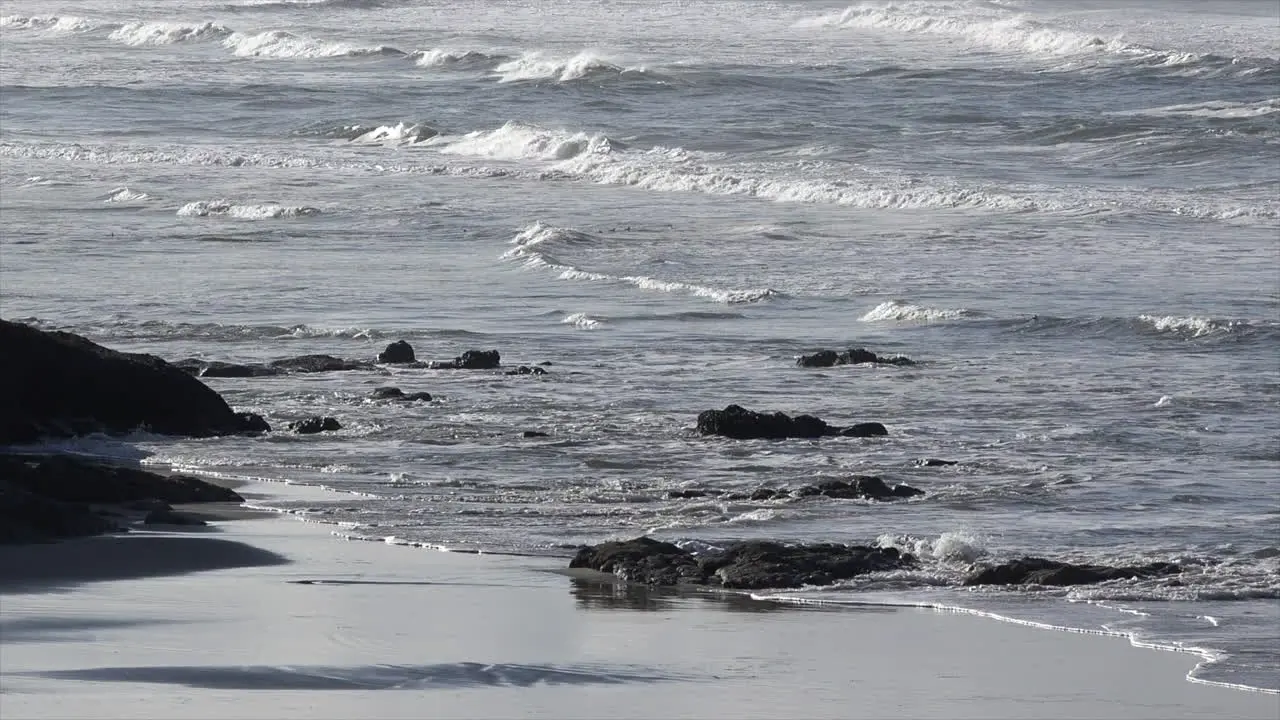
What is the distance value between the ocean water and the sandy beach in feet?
1.99

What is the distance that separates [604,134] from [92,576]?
101ft

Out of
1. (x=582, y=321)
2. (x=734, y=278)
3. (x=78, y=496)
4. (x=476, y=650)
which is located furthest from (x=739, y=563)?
(x=734, y=278)

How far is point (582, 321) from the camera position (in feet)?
64.2

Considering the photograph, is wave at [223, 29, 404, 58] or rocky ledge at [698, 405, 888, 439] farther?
wave at [223, 29, 404, 58]

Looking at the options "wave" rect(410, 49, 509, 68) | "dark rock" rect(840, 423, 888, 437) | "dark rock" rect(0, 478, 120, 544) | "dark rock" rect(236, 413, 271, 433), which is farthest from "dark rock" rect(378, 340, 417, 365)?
"wave" rect(410, 49, 509, 68)

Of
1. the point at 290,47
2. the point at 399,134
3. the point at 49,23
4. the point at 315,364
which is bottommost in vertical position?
the point at 315,364

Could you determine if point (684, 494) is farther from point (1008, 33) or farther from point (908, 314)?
point (1008, 33)

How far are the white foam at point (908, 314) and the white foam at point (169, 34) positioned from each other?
47897 millimetres

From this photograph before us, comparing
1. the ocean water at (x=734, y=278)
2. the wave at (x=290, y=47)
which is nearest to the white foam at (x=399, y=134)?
the ocean water at (x=734, y=278)

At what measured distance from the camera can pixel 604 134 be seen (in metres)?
38.8

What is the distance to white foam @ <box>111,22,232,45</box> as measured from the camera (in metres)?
64.8

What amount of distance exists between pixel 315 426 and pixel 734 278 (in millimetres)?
9702

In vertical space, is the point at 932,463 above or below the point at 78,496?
below

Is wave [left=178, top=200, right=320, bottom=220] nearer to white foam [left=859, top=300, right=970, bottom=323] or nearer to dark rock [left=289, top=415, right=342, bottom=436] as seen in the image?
white foam [left=859, top=300, right=970, bottom=323]
